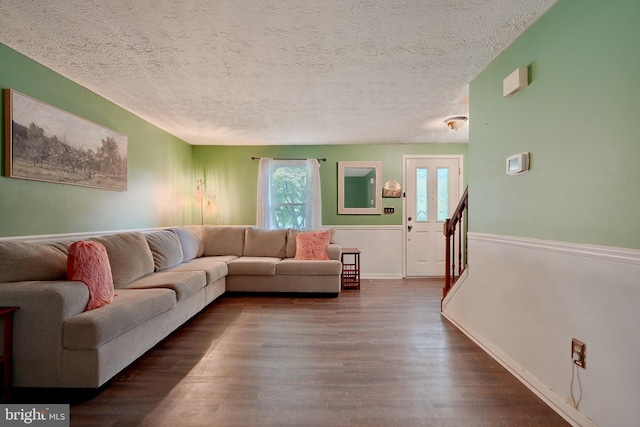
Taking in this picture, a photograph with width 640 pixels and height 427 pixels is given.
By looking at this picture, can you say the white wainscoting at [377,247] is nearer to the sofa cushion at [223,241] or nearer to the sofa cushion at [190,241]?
the sofa cushion at [223,241]

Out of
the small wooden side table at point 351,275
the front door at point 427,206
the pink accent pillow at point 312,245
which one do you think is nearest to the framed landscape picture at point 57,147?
the pink accent pillow at point 312,245

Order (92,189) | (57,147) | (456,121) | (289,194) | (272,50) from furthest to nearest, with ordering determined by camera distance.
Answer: (289,194) → (456,121) → (92,189) → (57,147) → (272,50)

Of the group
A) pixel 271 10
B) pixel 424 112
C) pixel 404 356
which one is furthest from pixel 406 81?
pixel 404 356

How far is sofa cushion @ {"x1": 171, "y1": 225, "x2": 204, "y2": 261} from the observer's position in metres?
4.18

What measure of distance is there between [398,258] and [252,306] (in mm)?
2769

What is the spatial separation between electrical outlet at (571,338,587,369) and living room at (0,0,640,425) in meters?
0.03

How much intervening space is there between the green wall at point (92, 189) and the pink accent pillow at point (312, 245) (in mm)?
2008

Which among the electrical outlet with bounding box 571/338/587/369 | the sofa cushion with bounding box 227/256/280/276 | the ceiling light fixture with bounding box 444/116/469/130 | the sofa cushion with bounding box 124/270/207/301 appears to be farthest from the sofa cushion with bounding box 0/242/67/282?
the ceiling light fixture with bounding box 444/116/469/130

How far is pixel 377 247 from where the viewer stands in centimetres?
538

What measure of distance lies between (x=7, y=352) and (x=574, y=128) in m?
3.40

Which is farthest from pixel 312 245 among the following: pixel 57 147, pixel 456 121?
pixel 57 147

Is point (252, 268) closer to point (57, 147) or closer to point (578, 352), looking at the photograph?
point (57, 147)

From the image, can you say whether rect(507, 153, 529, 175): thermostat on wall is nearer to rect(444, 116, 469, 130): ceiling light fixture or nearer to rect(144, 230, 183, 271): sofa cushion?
rect(444, 116, 469, 130): ceiling light fixture

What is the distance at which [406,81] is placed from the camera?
286cm
